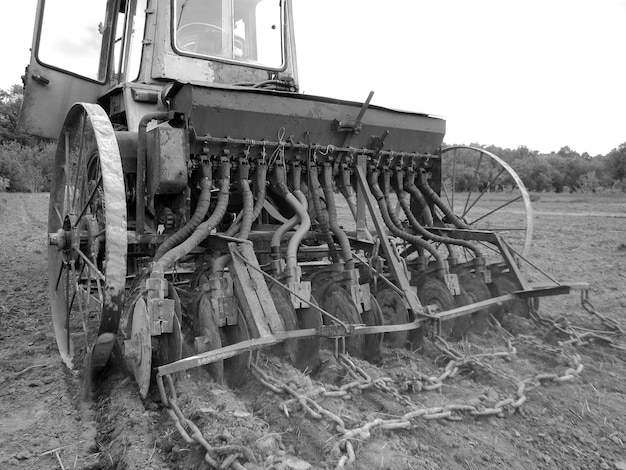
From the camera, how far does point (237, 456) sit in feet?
7.07

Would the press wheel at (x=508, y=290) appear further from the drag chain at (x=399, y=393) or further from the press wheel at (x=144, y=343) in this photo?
the press wheel at (x=144, y=343)

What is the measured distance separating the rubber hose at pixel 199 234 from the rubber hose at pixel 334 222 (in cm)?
81

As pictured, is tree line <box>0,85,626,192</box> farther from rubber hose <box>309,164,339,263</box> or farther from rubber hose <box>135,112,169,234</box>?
rubber hose <box>135,112,169,234</box>

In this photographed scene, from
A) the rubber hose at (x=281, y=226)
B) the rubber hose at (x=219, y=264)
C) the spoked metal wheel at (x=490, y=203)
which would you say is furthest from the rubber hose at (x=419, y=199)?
the rubber hose at (x=219, y=264)

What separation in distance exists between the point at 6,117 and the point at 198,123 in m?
37.4

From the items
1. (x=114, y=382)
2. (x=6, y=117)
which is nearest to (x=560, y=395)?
(x=114, y=382)

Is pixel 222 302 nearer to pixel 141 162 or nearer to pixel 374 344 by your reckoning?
pixel 374 344

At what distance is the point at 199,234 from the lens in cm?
348

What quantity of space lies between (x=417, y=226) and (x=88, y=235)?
8.53ft

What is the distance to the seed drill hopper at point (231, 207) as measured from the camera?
3.13 meters

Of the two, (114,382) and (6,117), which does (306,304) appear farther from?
(6,117)

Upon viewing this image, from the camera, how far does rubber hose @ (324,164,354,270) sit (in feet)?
12.7

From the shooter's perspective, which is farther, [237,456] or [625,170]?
[625,170]

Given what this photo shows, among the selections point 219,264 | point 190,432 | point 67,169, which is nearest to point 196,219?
point 219,264
